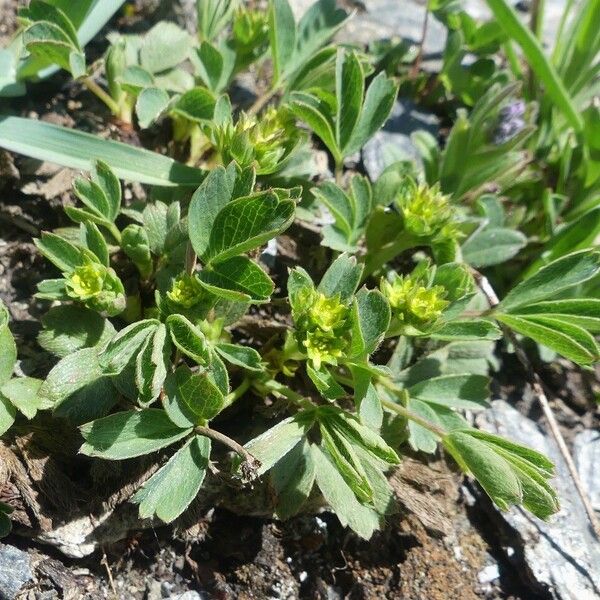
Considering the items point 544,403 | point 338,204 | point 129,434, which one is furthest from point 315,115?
point 544,403

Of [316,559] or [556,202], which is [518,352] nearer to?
[556,202]

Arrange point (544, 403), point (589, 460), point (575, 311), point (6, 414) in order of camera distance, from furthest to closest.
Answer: point (589, 460) < point (544, 403) < point (575, 311) < point (6, 414)

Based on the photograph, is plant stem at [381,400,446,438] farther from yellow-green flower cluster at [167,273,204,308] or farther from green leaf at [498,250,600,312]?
yellow-green flower cluster at [167,273,204,308]

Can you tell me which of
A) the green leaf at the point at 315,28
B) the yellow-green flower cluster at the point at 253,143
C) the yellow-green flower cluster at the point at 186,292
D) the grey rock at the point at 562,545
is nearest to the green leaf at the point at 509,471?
the grey rock at the point at 562,545

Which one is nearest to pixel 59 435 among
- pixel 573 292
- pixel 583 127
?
pixel 573 292

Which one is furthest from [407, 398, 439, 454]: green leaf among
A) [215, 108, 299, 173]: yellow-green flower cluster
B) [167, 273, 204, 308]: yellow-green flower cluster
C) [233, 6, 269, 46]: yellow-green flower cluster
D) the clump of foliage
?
[233, 6, 269, 46]: yellow-green flower cluster

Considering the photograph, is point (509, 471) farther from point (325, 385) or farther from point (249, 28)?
point (249, 28)

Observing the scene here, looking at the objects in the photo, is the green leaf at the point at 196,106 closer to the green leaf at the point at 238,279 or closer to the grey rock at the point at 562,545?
the green leaf at the point at 238,279
